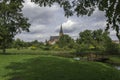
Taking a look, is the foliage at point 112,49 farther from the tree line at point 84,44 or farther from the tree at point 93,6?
the tree at point 93,6

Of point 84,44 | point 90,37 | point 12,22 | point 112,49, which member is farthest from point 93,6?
point 90,37

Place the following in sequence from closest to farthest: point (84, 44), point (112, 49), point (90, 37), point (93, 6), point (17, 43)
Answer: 1. point (93, 6)
2. point (112, 49)
3. point (84, 44)
4. point (17, 43)
5. point (90, 37)

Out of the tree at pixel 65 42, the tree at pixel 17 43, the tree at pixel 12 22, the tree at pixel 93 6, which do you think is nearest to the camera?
the tree at pixel 93 6

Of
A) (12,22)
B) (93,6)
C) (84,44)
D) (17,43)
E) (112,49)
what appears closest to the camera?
(93,6)

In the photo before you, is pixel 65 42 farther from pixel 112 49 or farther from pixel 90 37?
pixel 112 49

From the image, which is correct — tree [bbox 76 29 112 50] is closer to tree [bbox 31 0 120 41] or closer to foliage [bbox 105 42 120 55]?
foliage [bbox 105 42 120 55]

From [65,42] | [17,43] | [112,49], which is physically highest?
[17,43]

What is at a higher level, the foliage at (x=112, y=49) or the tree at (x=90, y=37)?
the tree at (x=90, y=37)

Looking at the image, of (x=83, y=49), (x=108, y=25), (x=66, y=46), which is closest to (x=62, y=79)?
(x=108, y=25)

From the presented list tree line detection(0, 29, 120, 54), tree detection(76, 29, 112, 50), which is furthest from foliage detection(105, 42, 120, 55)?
tree detection(76, 29, 112, 50)

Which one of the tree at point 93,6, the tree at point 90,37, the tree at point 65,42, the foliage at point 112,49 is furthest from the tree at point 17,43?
the tree at point 93,6

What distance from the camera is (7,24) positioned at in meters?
62.6

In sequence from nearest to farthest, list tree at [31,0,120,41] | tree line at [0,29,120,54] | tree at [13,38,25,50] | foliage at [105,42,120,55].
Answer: tree at [31,0,120,41] < foliage at [105,42,120,55] < tree line at [0,29,120,54] < tree at [13,38,25,50]

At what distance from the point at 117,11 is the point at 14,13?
48.5m
